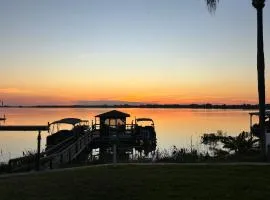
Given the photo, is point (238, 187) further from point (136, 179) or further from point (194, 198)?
point (136, 179)

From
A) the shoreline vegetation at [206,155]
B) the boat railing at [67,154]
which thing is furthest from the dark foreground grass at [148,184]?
the boat railing at [67,154]

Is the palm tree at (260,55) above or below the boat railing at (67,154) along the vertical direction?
above

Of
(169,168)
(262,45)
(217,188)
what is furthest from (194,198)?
(262,45)

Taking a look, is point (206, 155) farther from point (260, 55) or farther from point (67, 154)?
point (67, 154)

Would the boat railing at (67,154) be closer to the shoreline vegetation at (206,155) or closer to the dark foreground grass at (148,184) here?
the shoreline vegetation at (206,155)

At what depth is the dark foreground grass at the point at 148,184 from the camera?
1032 centimetres

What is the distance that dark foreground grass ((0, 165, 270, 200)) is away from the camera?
10.3 meters

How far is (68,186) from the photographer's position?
456 inches

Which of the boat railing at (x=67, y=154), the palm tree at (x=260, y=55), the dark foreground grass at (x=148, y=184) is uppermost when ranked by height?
the palm tree at (x=260, y=55)

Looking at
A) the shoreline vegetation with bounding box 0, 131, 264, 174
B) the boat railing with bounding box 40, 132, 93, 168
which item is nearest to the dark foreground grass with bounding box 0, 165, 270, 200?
the shoreline vegetation with bounding box 0, 131, 264, 174

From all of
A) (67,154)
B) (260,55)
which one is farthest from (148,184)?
(67,154)

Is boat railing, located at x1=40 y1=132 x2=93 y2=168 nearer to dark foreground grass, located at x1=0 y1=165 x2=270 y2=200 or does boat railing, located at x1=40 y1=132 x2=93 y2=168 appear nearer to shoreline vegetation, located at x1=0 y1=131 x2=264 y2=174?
shoreline vegetation, located at x1=0 y1=131 x2=264 y2=174

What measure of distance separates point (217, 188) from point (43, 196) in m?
4.27

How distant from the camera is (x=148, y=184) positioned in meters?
11.7
